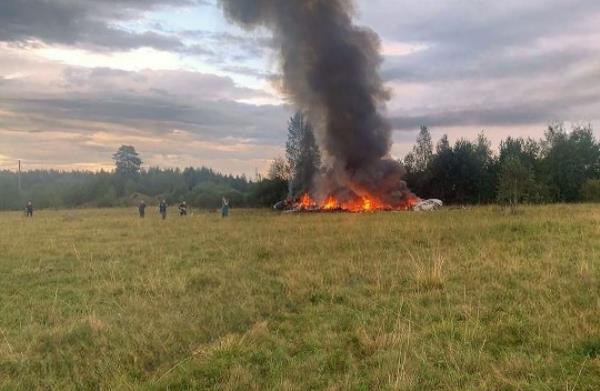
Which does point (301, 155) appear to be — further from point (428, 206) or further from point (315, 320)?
point (315, 320)

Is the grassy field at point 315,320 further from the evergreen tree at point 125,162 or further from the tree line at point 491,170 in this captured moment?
the evergreen tree at point 125,162

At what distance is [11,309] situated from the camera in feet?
34.1

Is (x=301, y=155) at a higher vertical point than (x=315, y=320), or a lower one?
higher

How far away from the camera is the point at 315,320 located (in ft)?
27.7

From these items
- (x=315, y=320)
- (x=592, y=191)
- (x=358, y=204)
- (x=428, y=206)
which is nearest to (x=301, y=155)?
(x=358, y=204)

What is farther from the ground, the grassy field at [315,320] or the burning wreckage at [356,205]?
the burning wreckage at [356,205]

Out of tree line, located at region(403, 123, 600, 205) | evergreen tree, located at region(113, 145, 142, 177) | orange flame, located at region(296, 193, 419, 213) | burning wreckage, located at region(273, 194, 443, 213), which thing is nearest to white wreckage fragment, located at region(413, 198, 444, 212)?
burning wreckage, located at region(273, 194, 443, 213)

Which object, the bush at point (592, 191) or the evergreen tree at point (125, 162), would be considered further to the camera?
the evergreen tree at point (125, 162)

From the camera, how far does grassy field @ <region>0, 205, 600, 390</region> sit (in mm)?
6112

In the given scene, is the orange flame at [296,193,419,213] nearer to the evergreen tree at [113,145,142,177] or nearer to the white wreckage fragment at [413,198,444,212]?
the white wreckage fragment at [413,198,444,212]

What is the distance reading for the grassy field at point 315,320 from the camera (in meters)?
6.11

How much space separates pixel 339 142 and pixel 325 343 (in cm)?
5048

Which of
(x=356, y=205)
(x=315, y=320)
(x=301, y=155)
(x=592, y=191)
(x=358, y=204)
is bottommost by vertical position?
(x=315, y=320)

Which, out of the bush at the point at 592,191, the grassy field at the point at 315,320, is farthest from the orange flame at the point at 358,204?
the grassy field at the point at 315,320
